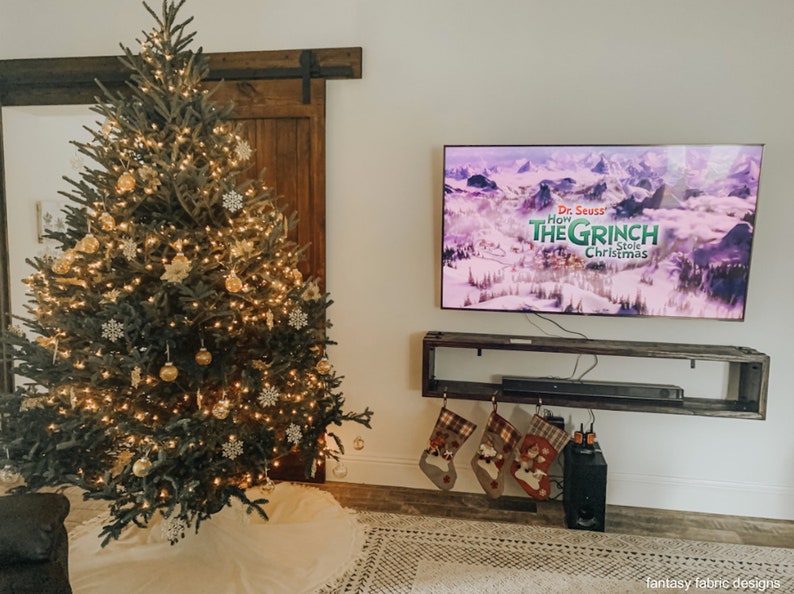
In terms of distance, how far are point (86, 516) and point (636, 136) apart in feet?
10.6

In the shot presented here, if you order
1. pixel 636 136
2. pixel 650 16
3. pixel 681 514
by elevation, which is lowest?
pixel 681 514

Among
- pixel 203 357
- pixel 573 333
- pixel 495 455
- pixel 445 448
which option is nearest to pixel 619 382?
pixel 573 333

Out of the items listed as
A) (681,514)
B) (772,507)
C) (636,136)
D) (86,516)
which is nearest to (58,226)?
(86,516)

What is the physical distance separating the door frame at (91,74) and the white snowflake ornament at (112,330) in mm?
1284

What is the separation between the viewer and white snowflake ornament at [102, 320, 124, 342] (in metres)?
1.88

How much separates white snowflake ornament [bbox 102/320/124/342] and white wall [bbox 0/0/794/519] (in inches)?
50.7

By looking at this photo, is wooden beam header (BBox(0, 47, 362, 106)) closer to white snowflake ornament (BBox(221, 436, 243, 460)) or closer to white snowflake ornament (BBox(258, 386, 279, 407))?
white snowflake ornament (BBox(258, 386, 279, 407))

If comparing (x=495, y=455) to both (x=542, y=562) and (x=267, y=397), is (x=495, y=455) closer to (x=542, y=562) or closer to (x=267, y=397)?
(x=542, y=562)

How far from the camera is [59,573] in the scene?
1.60 meters

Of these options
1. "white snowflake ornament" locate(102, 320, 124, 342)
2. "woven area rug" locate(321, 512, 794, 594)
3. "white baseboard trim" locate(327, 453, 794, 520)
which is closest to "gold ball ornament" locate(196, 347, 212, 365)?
"white snowflake ornament" locate(102, 320, 124, 342)

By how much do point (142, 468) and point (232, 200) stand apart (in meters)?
0.97

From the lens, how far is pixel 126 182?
193cm

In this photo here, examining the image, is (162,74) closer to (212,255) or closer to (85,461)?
(212,255)

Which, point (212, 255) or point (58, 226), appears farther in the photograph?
point (58, 226)
